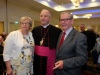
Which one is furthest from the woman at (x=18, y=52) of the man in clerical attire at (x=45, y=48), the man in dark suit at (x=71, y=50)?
the man in dark suit at (x=71, y=50)

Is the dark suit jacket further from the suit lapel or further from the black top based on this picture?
the black top

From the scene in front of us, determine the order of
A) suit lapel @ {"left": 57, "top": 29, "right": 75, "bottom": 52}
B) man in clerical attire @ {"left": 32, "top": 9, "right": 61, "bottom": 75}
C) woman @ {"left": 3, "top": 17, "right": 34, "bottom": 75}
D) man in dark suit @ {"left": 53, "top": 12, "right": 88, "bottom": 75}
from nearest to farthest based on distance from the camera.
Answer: man in dark suit @ {"left": 53, "top": 12, "right": 88, "bottom": 75}
suit lapel @ {"left": 57, "top": 29, "right": 75, "bottom": 52}
woman @ {"left": 3, "top": 17, "right": 34, "bottom": 75}
man in clerical attire @ {"left": 32, "top": 9, "right": 61, "bottom": 75}

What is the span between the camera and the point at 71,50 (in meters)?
1.33

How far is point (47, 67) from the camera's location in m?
2.00

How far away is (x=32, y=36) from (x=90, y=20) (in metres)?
11.8

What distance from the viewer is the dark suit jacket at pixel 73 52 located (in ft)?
3.96

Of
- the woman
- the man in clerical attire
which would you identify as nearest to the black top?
the man in clerical attire

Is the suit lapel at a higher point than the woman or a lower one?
higher

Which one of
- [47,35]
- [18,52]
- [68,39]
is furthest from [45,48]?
[68,39]

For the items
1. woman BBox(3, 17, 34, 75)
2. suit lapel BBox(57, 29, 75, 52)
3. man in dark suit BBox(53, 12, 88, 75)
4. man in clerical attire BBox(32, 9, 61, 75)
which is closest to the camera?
man in dark suit BBox(53, 12, 88, 75)

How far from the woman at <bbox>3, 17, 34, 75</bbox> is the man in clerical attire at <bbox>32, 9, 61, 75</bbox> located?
0.24m

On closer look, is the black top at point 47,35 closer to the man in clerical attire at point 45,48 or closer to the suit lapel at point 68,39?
→ the man in clerical attire at point 45,48

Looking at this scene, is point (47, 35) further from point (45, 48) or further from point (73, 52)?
point (73, 52)

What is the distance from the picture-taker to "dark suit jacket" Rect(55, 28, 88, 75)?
3.96 ft
